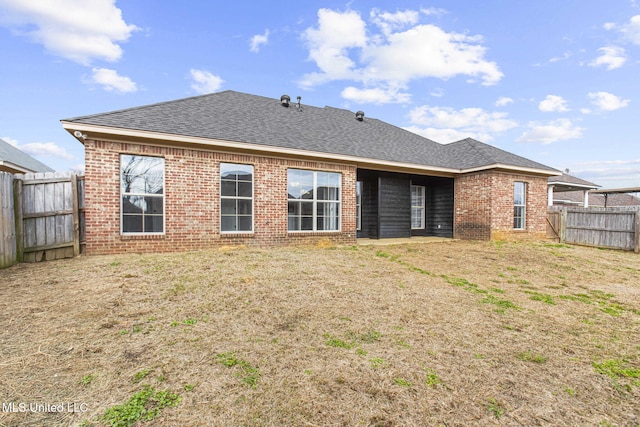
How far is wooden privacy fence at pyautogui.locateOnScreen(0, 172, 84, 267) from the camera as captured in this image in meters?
6.31

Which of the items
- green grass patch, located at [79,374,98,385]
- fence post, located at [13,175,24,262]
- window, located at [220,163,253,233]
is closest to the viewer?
green grass patch, located at [79,374,98,385]

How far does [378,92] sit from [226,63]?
1096cm

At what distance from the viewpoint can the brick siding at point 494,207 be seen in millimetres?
12070

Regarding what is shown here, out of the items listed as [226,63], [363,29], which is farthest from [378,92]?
[226,63]

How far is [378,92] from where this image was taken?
70.8ft

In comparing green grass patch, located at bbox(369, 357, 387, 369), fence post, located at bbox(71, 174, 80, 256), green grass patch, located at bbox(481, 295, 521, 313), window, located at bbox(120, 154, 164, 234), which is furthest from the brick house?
green grass patch, located at bbox(369, 357, 387, 369)

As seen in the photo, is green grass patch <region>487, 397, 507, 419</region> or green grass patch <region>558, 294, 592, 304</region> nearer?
green grass patch <region>487, 397, 507, 419</region>

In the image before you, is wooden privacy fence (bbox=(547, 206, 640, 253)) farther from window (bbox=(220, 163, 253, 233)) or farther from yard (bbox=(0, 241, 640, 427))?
window (bbox=(220, 163, 253, 233))

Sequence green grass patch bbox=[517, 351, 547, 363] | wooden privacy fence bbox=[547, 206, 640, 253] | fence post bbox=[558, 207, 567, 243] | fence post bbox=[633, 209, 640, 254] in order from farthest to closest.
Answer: fence post bbox=[558, 207, 567, 243], wooden privacy fence bbox=[547, 206, 640, 253], fence post bbox=[633, 209, 640, 254], green grass patch bbox=[517, 351, 547, 363]

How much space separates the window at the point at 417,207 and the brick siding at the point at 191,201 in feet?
17.2

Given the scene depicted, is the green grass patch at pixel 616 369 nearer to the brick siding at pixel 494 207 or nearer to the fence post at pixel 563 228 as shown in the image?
the brick siding at pixel 494 207

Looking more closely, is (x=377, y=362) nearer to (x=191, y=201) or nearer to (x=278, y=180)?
(x=191, y=201)

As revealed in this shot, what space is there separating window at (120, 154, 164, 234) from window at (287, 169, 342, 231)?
387cm

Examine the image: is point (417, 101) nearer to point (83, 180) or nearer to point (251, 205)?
point (251, 205)
